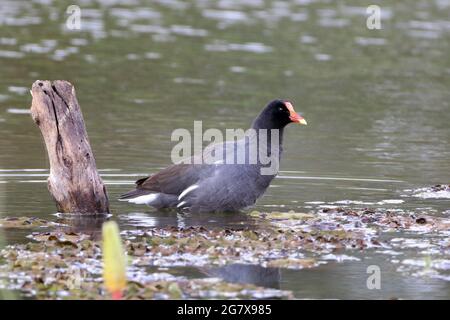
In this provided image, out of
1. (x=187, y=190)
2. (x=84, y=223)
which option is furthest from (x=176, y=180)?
(x=84, y=223)

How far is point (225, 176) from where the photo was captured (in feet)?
40.1

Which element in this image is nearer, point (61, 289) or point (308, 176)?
point (61, 289)

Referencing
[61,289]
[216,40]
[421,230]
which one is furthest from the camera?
[216,40]

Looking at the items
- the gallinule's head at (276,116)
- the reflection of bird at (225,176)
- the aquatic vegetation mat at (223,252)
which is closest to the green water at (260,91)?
the reflection of bird at (225,176)

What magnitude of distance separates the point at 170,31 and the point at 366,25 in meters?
5.68

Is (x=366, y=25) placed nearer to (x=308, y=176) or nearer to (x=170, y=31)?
A: (x=170, y=31)

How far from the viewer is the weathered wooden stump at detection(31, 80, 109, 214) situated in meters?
11.7

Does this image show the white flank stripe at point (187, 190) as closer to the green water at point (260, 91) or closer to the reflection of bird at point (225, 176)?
the reflection of bird at point (225, 176)

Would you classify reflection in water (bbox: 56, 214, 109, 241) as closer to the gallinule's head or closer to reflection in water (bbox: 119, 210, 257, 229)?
reflection in water (bbox: 119, 210, 257, 229)

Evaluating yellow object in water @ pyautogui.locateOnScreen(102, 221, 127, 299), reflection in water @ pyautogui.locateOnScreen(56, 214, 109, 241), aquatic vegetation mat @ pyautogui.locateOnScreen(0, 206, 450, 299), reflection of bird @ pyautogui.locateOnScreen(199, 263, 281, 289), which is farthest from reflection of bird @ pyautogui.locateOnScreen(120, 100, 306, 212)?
yellow object in water @ pyautogui.locateOnScreen(102, 221, 127, 299)

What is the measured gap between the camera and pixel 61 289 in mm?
8367

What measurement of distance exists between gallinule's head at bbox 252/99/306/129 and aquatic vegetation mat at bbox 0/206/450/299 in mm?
1239

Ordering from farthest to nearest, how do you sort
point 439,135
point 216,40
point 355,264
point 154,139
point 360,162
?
point 216,40 → point 439,135 → point 154,139 → point 360,162 → point 355,264

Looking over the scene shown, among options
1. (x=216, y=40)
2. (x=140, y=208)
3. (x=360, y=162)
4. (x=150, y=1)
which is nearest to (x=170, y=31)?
(x=216, y=40)
